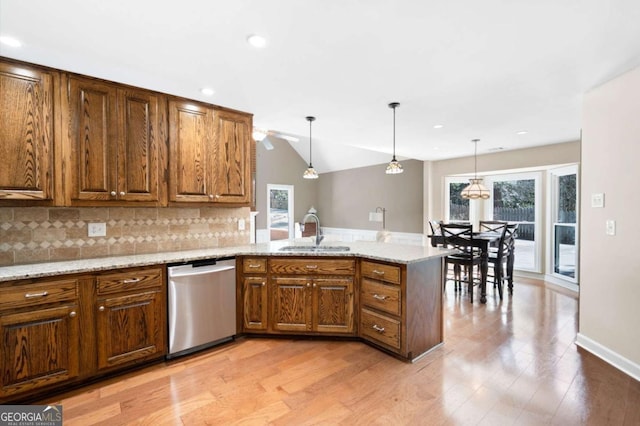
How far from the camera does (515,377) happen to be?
2225mm

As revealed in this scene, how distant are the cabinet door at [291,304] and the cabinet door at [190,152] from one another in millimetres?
1117

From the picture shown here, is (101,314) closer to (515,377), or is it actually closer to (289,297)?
(289,297)

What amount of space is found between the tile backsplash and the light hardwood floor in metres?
1.06

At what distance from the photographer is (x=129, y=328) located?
2307mm

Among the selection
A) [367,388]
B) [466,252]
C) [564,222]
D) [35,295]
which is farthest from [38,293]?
[564,222]

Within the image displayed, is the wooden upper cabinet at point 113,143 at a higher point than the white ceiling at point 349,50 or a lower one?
lower

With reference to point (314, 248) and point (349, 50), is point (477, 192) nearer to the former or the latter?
point (314, 248)

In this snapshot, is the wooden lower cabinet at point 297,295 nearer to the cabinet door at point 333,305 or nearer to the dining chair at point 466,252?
the cabinet door at point 333,305

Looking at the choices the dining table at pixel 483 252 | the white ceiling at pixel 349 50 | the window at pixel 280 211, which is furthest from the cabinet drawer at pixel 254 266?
the window at pixel 280 211

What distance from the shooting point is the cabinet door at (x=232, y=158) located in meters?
3.04

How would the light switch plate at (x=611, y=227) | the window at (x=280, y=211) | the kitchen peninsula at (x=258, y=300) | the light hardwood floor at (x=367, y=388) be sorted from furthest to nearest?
the window at (x=280, y=211)
the light switch plate at (x=611, y=227)
the kitchen peninsula at (x=258, y=300)
the light hardwood floor at (x=367, y=388)

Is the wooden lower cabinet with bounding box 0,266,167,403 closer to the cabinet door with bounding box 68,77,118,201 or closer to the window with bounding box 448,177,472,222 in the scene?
the cabinet door with bounding box 68,77,118,201

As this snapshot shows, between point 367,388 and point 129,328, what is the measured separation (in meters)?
1.83

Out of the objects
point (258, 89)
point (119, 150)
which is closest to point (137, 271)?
point (119, 150)
